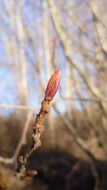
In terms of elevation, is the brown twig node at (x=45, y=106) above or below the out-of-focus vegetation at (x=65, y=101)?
below

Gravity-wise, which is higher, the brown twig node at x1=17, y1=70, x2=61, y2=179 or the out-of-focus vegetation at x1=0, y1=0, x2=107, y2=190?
the out-of-focus vegetation at x1=0, y1=0, x2=107, y2=190

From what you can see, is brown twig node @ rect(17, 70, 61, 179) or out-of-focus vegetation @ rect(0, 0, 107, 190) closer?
brown twig node @ rect(17, 70, 61, 179)

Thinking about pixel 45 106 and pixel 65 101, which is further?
pixel 65 101

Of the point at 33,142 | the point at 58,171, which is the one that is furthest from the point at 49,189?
the point at 33,142

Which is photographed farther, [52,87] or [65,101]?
[65,101]

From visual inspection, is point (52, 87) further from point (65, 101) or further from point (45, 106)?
point (65, 101)

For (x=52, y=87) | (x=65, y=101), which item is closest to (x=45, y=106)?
(x=52, y=87)

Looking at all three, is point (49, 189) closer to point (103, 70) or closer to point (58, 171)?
point (58, 171)

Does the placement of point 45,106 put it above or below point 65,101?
below
